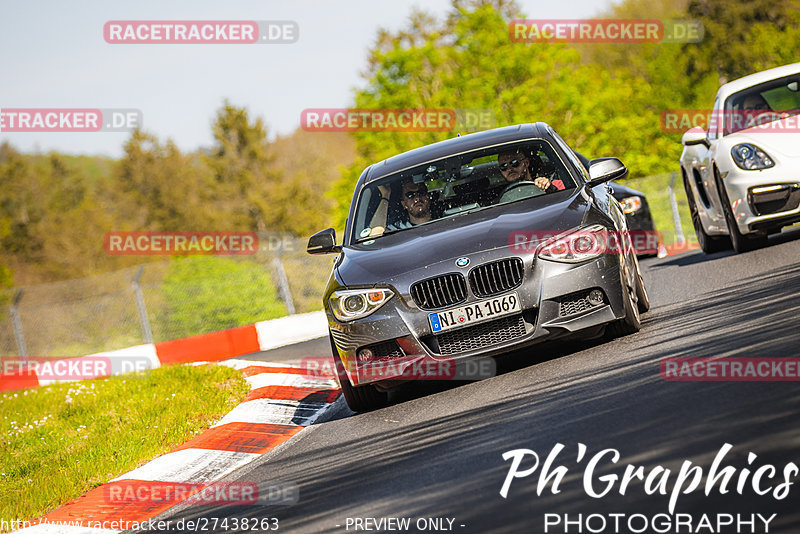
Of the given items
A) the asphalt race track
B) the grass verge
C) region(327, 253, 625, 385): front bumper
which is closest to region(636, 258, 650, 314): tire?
the asphalt race track

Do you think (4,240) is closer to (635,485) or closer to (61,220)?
(61,220)

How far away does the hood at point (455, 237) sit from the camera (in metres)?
6.65

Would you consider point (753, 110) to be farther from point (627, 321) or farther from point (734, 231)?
point (627, 321)

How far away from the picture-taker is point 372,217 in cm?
807

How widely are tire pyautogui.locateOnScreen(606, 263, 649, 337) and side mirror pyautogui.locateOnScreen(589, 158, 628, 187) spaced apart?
0.93 m

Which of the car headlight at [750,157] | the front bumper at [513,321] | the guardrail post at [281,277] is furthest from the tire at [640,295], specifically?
the guardrail post at [281,277]

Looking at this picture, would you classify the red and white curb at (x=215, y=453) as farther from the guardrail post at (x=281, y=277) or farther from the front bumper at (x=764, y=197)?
the guardrail post at (x=281, y=277)

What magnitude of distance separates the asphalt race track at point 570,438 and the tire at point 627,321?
0.29 feet

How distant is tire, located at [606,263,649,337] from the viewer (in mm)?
6777

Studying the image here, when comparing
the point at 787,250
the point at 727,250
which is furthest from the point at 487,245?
the point at 727,250

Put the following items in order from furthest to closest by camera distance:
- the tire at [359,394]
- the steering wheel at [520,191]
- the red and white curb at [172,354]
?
the red and white curb at [172,354], the steering wheel at [520,191], the tire at [359,394]

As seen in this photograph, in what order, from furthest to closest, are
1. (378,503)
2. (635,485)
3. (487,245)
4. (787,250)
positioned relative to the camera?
(787,250) < (487,245) < (378,503) < (635,485)

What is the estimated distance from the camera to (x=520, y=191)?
7.63m

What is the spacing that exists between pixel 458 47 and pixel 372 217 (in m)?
37.3
